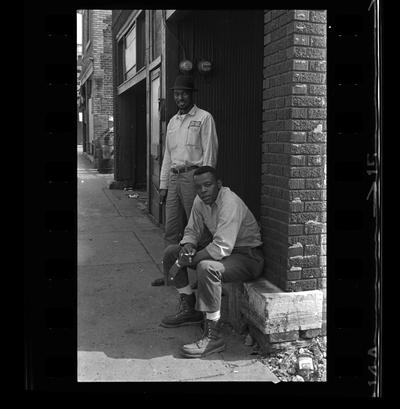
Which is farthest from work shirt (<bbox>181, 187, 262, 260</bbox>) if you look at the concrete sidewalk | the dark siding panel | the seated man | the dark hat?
the dark hat

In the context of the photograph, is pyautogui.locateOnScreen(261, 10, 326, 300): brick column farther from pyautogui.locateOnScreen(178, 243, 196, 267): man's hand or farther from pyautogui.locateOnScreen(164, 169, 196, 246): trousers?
pyautogui.locateOnScreen(164, 169, 196, 246): trousers

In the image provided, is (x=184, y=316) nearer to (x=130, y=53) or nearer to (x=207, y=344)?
(x=207, y=344)

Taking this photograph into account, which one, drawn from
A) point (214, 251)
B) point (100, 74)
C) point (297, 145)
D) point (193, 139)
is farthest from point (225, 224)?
point (100, 74)

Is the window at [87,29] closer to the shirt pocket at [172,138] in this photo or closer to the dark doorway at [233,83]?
the dark doorway at [233,83]

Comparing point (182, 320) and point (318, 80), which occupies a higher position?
point (318, 80)

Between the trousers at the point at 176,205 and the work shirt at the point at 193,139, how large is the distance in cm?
17

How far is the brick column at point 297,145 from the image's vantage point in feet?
12.1

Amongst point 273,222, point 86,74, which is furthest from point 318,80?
point 86,74

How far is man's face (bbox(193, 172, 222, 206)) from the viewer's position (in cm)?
396

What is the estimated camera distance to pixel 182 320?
4344 millimetres

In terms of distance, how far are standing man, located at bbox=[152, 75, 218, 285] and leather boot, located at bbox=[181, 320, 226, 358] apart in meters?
1.42

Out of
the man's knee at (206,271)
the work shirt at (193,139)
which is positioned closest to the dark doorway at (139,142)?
the work shirt at (193,139)

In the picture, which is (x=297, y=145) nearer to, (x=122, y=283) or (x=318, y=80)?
(x=318, y=80)
